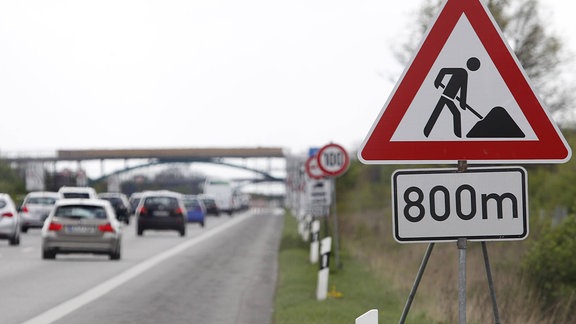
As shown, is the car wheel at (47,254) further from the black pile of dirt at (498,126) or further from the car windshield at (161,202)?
the black pile of dirt at (498,126)

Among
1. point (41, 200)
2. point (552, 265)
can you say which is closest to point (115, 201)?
point (41, 200)

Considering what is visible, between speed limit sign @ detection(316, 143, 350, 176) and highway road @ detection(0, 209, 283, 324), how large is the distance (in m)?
2.17

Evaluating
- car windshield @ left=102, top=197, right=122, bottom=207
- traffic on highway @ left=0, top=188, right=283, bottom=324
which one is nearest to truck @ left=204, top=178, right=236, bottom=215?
car windshield @ left=102, top=197, right=122, bottom=207

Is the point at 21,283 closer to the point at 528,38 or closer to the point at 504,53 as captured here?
the point at 504,53

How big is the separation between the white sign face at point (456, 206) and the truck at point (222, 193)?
98102mm

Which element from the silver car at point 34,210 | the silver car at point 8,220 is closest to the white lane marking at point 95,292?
the silver car at point 8,220

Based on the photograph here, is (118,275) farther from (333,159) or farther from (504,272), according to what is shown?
(504,272)

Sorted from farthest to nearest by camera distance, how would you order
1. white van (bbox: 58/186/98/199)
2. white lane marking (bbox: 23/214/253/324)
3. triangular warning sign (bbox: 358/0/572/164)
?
white van (bbox: 58/186/98/199)
white lane marking (bbox: 23/214/253/324)
triangular warning sign (bbox: 358/0/572/164)

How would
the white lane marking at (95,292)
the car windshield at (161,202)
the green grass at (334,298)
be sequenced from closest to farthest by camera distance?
the green grass at (334,298)
the white lane marking at (95,292)
the car windshield at (161,202)

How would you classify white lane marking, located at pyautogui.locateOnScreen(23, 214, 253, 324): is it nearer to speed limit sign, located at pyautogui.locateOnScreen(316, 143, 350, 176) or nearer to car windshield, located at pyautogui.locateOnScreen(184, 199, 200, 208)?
speed limit sign, located at pyautogui.locateOnScreen(316, 143, 350, 176)

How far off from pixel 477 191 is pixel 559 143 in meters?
0.47

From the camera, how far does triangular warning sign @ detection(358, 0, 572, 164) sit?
6566 millimetres

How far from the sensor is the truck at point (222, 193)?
353 ft

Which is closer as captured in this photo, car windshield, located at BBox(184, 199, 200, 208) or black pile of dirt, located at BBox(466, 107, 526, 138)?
black pile of dirt, located at BBox(466, 107, 526, 138)
